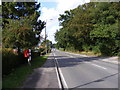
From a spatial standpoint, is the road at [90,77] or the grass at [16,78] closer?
the grass at [16,78]

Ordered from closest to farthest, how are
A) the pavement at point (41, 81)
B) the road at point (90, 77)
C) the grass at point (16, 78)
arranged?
the grass at point (16, 78), the pavement at point (41, 81), the road at point (90, 77)

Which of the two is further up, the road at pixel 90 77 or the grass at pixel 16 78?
the grass at pixel 16 78

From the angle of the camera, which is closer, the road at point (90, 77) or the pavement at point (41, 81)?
the pavement at point (41, 81)

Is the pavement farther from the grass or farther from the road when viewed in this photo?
the road

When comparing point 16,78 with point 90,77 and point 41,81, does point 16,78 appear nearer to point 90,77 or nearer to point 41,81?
point 41,81

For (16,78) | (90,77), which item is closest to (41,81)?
(16,78)

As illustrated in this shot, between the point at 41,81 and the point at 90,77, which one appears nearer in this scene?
the point at 41,81

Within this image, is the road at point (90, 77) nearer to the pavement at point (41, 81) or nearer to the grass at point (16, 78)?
the pavement at point (41, 81)

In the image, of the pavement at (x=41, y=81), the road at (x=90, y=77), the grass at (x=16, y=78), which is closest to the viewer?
the grass at (x=16, y=78)

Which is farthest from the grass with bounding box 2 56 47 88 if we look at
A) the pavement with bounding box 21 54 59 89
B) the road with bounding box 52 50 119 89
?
the road with bounding box 52 50 119 89

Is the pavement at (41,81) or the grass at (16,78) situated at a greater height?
the grass at (16,78)

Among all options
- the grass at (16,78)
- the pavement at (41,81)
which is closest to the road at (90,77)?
the pavement at (41,81)

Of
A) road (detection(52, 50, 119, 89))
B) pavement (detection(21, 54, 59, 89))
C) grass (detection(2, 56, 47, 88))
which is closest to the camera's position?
grass (detection(2, 56, 47, 88))

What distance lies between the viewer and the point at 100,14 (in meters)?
40.2
